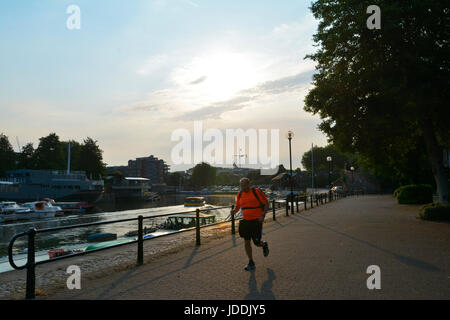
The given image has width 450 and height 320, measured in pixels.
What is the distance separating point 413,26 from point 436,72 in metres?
2.28

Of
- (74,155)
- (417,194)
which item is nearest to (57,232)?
(417,194)

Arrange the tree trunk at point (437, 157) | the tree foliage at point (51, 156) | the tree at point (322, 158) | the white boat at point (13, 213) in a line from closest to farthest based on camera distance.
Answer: the tree trunk at point (437, 157), the white boat at point (13, 213), the tree foliage at point (51, 156), the tree at point (322, 158)

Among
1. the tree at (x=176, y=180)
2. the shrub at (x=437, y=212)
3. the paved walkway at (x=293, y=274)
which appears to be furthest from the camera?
the tree at (x=176, y=180)

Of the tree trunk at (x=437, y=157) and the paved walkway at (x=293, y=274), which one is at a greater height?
the tree trunk at (x=437, y=157)

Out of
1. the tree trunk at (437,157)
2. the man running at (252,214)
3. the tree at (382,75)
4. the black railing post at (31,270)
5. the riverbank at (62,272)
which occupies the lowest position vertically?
the riverbank at (62,272)

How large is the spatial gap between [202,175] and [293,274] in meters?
153

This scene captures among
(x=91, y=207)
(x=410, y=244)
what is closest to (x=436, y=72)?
(x=410, y=244)

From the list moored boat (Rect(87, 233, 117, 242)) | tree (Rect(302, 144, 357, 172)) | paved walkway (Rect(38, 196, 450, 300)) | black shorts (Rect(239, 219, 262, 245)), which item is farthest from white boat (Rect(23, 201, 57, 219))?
tree (Rect(302, 144, 357, 172))

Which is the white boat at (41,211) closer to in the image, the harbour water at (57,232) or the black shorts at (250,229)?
the harbour water at (57,232)

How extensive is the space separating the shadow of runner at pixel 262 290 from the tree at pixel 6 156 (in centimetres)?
9951

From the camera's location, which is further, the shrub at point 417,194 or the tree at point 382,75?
the shrub at point 417,194

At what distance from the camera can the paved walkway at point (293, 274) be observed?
5230 millimetres

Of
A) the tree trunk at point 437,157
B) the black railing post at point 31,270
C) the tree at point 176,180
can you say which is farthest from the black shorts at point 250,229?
the tree at point 176,180
